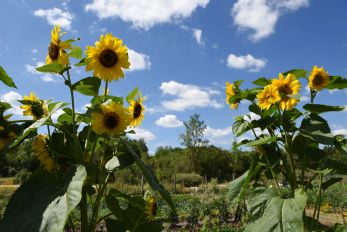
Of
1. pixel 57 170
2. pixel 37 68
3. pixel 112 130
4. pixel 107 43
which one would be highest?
pixel 107 43

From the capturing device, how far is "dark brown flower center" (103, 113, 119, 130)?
1.71 metres

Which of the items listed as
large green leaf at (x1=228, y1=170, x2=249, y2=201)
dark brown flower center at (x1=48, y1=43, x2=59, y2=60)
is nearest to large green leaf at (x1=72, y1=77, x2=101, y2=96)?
dark brown flower center at (x1=48, y1=43, x2=59, y2=60)

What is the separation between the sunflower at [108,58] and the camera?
1813mm

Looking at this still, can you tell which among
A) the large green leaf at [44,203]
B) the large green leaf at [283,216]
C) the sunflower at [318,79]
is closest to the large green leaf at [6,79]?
the large green leaf at [44,203]

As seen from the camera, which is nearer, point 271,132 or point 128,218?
point 128,218

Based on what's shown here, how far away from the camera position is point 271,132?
2.65 meters

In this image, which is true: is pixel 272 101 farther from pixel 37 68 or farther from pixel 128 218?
pixel 37 68

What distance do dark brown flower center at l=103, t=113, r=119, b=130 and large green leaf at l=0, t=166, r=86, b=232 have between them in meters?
0.30

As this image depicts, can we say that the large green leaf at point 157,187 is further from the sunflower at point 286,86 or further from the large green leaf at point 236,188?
the large green leaf at point 236,188

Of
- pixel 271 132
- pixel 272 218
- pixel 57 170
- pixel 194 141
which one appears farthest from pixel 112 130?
pixel 194 141

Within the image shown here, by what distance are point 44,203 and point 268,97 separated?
1.59 meters

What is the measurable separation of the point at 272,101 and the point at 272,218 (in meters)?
0.70

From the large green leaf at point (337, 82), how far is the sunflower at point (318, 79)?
6 centimetres

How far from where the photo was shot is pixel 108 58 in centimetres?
184
